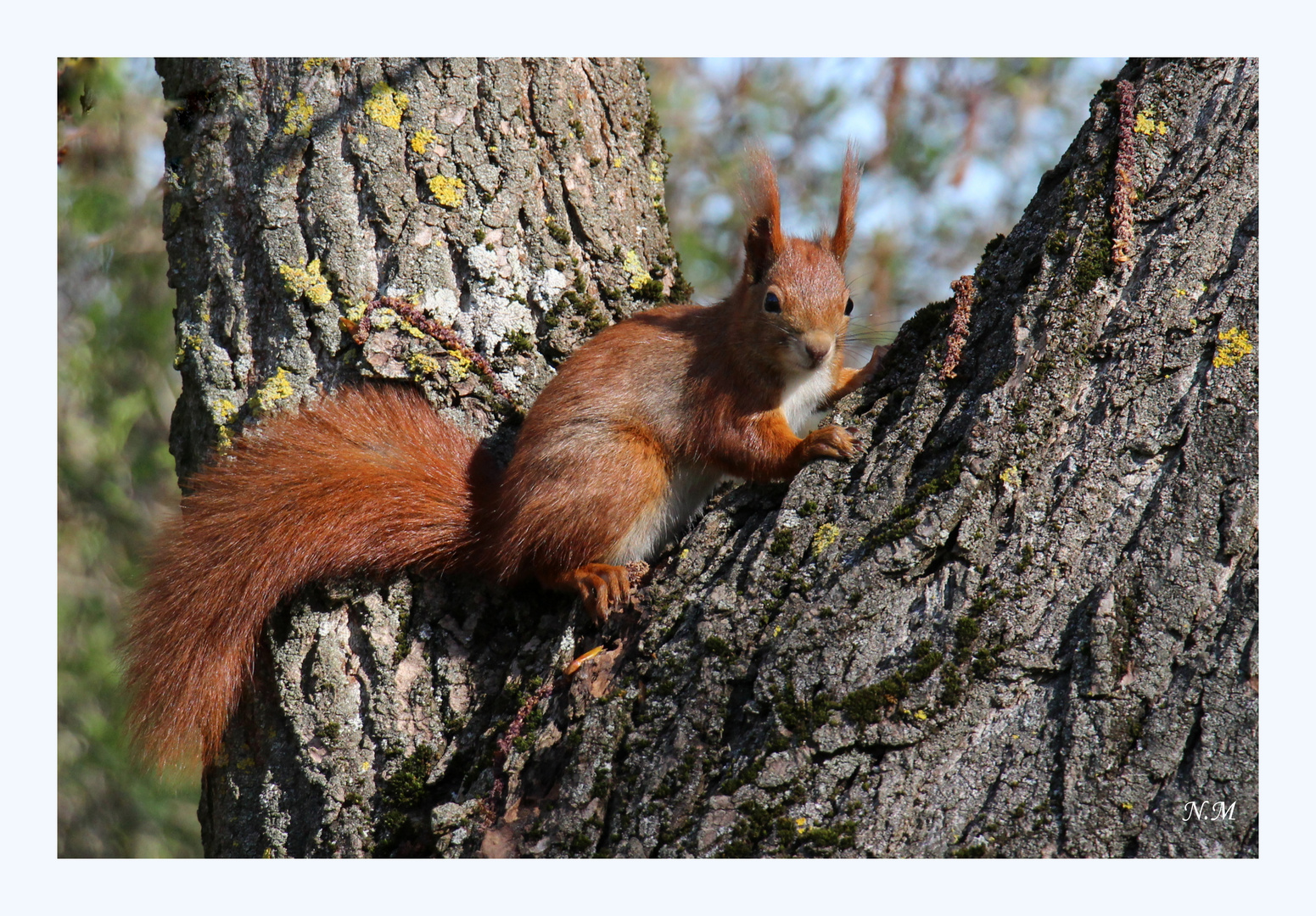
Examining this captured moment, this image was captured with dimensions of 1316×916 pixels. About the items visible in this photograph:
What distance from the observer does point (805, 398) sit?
297 centimetres

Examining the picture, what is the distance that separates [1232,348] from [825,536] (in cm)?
88

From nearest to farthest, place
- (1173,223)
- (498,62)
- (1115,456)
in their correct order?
(1115,456)
(1173,223)
(498,62)

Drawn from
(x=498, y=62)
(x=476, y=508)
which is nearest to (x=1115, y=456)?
(x=476, y=508)

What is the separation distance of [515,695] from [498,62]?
1.79m

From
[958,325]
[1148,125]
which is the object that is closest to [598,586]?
[958,325]

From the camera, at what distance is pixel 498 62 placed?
2768 millimetres

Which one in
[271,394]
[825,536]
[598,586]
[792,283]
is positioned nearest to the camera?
[825,536]

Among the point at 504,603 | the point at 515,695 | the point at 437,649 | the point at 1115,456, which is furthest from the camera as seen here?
the point at 504,603

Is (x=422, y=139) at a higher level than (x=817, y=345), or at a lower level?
higher

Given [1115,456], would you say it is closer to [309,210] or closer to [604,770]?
[604,770]

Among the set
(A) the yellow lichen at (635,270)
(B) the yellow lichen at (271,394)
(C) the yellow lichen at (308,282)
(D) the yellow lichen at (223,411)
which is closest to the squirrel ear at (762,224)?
(A) the yellow lichen at (635,270)

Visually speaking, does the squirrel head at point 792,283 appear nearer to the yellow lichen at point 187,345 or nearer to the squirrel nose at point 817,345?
the squirrel nose at point 817,345

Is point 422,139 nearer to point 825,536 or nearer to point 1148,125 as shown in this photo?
point 825,536

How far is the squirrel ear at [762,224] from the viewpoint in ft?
9.41
